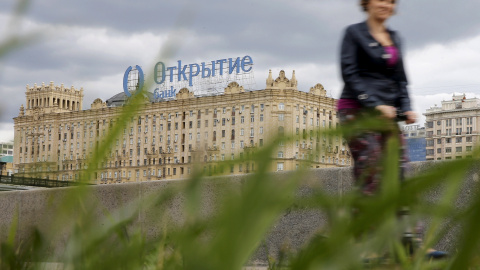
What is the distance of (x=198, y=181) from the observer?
1.09ft

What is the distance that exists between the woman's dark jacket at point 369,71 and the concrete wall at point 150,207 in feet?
1.21

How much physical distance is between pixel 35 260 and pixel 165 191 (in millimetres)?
144

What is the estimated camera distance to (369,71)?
2293mm

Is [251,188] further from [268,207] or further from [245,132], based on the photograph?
[245,132]

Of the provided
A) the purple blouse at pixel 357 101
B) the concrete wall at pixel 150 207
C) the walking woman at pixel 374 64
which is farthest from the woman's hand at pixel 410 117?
the concrete wall at pixel 150 207

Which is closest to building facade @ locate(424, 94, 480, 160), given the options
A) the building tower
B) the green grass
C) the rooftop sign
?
the rooftop sign

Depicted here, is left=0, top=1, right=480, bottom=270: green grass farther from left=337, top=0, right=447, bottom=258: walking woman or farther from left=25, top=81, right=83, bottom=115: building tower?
left=337, top=0, right=447, bottom=258: walking woman

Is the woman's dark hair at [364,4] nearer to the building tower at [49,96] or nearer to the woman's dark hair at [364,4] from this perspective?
the woman's dark hair at [364,4]

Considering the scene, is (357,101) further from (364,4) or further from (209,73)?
(209,73)

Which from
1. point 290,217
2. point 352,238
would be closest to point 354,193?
point 352,238

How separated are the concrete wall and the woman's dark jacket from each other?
14.5 inches

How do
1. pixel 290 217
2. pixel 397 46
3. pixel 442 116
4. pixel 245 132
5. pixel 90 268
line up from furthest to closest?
pixel 442 116 < pixel 245 132 < pixel 290 217 < pixel 397 46 < pixel 90 268

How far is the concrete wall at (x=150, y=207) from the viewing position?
39 centimetres

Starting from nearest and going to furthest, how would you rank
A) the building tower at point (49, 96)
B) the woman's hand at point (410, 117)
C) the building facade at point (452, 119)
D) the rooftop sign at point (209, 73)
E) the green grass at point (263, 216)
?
the green grass at point (263, 216) → the building tower at point (49, 96) → the woman's hand at point (410, 117) → the rooftop sign at point (209, 73) → the building facade at point (452, 119)
